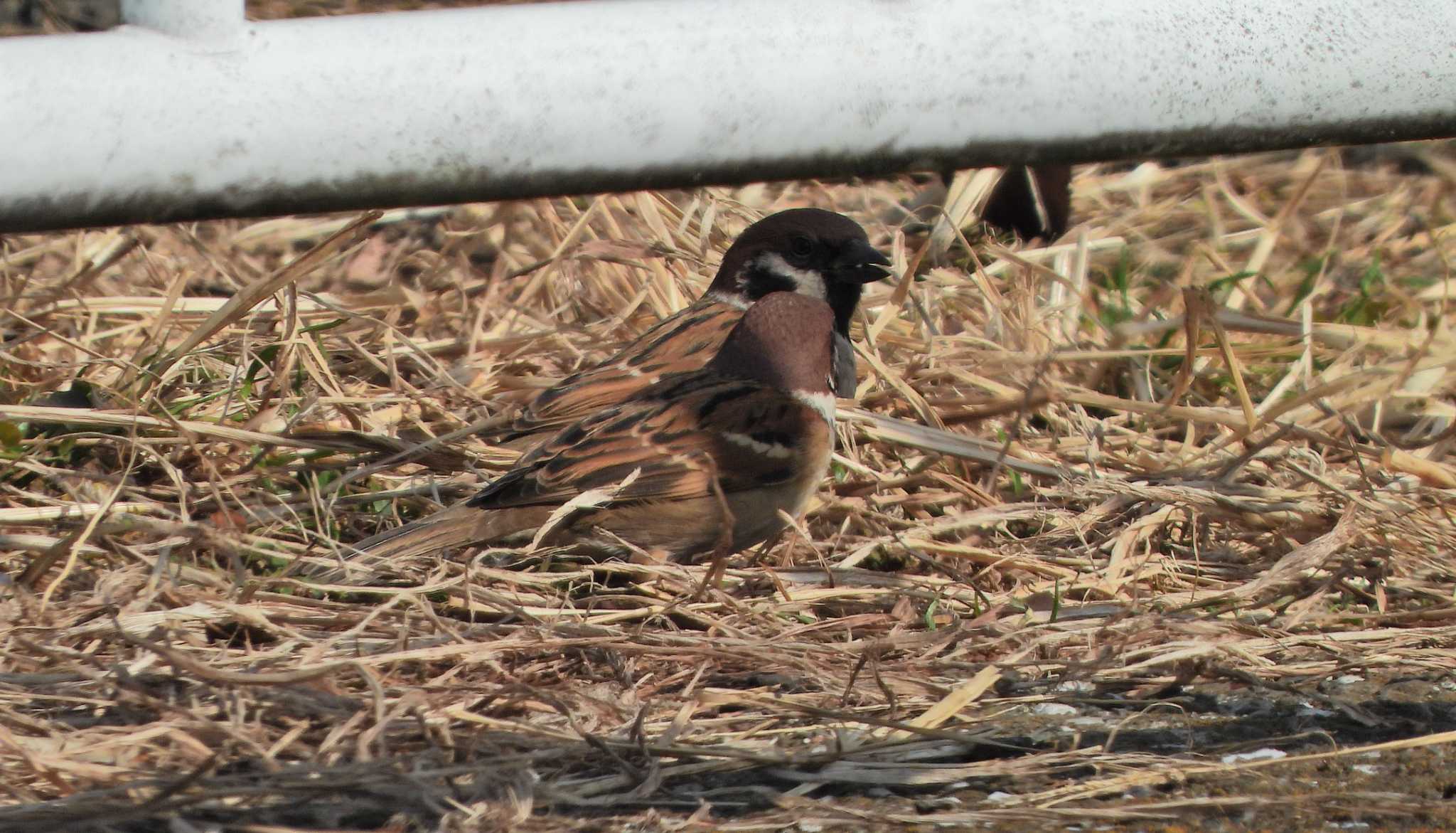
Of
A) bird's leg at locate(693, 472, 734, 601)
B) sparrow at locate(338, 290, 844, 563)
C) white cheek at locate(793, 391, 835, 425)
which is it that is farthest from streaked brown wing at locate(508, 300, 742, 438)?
bird's leg at locate(693, 472, 734, 601)

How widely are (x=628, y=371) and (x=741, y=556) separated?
58cm

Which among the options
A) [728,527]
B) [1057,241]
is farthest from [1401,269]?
[728,527]

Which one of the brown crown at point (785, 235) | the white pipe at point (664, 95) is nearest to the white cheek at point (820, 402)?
the brown crown at point (785, 235)

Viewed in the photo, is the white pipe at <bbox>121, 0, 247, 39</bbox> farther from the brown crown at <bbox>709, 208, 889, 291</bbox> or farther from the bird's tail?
the brown crown at <bbox>709, 208, 889, 291</bbox>

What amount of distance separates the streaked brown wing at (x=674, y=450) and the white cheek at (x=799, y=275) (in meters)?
0.54

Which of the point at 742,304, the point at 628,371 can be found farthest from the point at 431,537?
the point at 742,304

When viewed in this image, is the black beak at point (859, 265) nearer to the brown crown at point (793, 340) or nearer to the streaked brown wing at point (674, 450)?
the brown crown at point (793, 340)

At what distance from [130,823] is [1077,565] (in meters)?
1.75

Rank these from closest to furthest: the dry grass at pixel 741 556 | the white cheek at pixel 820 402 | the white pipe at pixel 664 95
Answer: the white pipe at pixel 664 95
the dry grass at pixel 741 556
the white cheek at pixel 820 402

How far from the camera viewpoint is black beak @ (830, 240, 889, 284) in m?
3.88

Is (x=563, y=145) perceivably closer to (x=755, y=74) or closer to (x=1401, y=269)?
(x=755, y=74)

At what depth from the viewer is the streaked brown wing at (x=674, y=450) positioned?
127 inches

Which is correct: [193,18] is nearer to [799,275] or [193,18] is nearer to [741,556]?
[741,556]

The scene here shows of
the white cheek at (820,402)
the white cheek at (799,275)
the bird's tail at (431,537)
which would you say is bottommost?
the bird's tail at (431,537)
